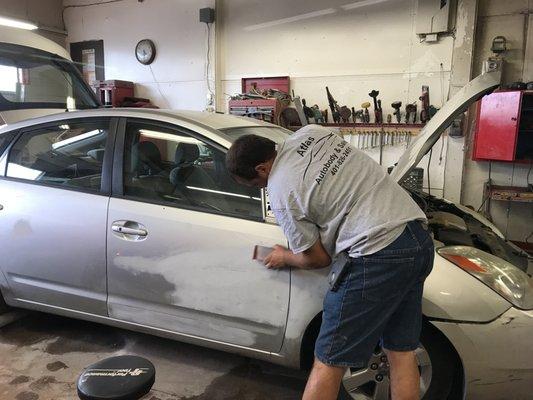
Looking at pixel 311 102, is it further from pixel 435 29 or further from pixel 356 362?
pixel 356 362

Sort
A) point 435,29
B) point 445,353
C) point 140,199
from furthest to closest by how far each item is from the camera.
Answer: point 435,29 < point 140,199 < point 445,353

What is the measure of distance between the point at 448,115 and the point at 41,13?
24.4ft

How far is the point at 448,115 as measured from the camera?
202 cm

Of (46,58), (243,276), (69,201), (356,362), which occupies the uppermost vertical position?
(46,58)

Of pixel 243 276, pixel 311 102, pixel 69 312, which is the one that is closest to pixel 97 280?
pixel 69 312

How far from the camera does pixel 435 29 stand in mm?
4965

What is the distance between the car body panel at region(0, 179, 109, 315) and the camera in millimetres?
2277

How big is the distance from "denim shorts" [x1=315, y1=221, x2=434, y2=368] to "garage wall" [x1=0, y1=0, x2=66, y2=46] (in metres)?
7.46

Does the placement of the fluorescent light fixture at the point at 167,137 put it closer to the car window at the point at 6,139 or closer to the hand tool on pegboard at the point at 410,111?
the car window at the point at 6,139

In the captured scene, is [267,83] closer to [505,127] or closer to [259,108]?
[259,108]

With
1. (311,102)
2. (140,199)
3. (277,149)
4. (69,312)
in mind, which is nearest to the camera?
(277,149)

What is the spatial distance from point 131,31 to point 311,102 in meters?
3.18

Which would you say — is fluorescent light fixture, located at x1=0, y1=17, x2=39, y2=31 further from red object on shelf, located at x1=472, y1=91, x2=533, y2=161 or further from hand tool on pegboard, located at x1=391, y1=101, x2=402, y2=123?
red object on shelf, located at x1=472, y1=91, x2=533, y2=161

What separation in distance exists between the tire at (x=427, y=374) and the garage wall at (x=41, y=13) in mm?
7492
